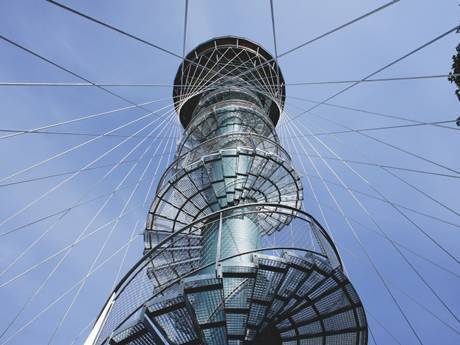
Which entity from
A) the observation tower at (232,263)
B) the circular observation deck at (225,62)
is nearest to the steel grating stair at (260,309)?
the observation tower at (232,263)

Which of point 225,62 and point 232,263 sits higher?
point 225,62

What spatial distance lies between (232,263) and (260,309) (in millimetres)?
883

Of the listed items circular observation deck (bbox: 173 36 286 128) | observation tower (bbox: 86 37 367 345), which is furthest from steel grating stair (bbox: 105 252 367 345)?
circular observation deck (bbox: 173 36 286 128)

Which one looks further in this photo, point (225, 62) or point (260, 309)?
point (225, 62)

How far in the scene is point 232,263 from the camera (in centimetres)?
708

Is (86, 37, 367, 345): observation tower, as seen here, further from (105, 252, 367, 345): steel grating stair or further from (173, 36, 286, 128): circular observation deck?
(173, 36, 286, 128): circular observation deck

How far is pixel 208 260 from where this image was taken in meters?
8.21

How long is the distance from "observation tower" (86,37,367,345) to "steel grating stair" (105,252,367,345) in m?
0.02

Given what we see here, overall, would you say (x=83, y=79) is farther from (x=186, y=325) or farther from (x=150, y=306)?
(x=186, y=325)

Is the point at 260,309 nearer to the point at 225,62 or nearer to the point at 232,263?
the point at 232,263

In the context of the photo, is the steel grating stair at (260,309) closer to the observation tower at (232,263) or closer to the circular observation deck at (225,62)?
the observation tower at (232,263)

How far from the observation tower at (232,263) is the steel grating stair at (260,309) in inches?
0.7

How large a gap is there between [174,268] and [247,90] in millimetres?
7134

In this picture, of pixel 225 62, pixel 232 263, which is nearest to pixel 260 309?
pixel 232 263
